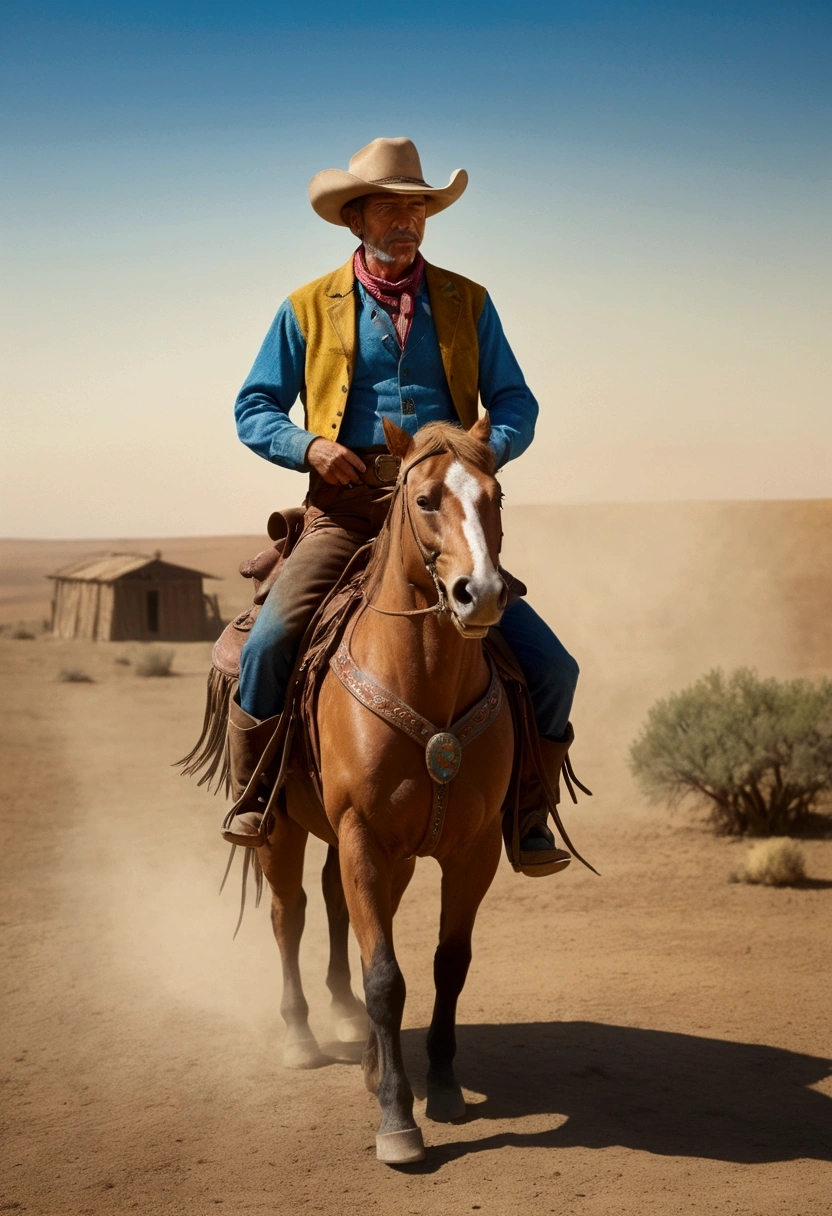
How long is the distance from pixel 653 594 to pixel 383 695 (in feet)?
97.5

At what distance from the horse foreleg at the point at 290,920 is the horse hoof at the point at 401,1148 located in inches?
54.6

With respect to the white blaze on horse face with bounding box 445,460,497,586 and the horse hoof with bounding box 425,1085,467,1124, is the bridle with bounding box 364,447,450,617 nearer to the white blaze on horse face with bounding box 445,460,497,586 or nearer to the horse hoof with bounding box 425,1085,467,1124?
the white blaze on horse face with bounding box 445,460,497,586

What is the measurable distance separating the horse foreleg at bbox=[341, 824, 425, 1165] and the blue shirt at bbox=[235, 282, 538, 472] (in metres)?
1.73

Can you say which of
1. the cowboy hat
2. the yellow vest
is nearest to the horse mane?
the yellow vest

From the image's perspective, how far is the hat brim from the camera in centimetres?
511

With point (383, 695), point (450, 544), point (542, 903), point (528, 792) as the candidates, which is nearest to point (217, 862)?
point (542, 903)

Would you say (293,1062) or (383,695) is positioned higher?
(383,695)

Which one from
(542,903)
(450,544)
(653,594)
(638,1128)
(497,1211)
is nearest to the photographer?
(450,544)

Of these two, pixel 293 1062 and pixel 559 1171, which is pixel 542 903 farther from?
pixel 559 1171

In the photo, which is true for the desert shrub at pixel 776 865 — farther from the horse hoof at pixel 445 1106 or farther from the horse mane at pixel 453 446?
the horse mane at pixel 453 446

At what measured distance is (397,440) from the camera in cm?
429

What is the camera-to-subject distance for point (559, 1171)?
4.56m

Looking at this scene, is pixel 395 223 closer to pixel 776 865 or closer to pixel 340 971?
pixel 340 971

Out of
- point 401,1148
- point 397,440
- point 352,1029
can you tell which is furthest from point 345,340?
point 352,1029
